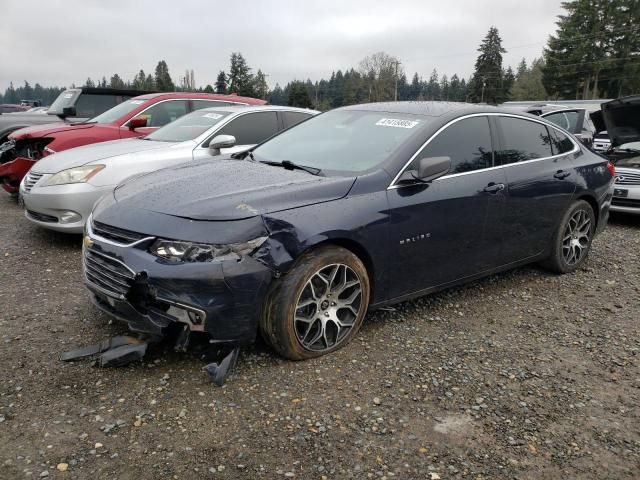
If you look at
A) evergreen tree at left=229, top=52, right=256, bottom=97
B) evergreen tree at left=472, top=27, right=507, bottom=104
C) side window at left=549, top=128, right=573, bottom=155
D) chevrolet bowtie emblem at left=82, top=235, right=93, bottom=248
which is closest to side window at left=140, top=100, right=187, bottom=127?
chevrolet bowtie emblem at left=82, top=235, right=93, bottom=248

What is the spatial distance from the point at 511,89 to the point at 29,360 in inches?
2858

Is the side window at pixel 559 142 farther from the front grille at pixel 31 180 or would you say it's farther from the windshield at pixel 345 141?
the front grille at pixel 31 180

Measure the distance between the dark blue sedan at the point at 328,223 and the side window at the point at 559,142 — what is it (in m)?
0.06

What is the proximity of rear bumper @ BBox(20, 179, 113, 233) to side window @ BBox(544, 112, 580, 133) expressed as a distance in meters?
8.34

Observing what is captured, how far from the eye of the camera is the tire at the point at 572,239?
4988 mm

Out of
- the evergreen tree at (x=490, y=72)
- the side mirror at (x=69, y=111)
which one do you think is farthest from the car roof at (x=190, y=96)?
the evergreen tree at (x=490, y=72)

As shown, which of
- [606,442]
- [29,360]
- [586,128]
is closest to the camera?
[606,442]

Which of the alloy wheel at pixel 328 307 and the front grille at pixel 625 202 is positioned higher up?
the front grille at pixel 625 202

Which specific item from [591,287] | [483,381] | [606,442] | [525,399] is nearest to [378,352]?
[483,381]

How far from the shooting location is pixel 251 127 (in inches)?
263

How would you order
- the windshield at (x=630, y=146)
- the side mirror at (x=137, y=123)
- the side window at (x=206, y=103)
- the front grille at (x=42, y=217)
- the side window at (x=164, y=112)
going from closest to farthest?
the front grille at (x=42, y=217), the side mirror at (x=137, y=123), the side window at (x=164, y=112), the side window at (x=206, y=103), the windshield at (x=630, y=146)

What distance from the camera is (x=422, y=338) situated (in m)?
3.73

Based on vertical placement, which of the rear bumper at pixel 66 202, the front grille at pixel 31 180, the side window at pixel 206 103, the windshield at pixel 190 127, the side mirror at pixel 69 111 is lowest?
the rear bumper at pixel 66 202

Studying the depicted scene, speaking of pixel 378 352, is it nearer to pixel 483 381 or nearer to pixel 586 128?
pixel 483 381
